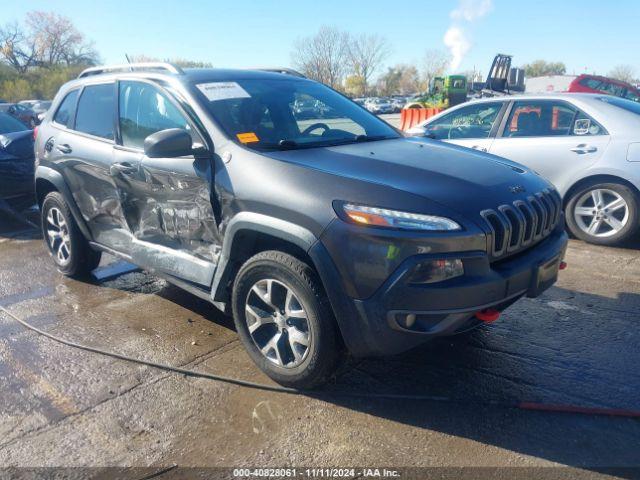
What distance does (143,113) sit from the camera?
12.8 feet

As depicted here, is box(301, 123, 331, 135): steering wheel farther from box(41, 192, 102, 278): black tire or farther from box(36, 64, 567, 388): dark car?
box(41, 192, 102, 278): black tire

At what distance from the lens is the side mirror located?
3.15m

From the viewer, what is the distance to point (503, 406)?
2.89 m

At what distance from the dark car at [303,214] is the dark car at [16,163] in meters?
3.23

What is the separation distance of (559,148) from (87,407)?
5180 mm

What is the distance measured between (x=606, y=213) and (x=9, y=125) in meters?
7.81

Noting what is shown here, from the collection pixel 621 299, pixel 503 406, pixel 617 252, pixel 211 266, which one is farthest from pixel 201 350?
pixel 617 252

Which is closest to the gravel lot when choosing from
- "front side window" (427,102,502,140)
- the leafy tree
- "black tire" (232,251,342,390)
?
"black tire" (232,251,342,390)

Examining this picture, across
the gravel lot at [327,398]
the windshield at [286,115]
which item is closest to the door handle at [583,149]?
the gravel lot at [327,398]

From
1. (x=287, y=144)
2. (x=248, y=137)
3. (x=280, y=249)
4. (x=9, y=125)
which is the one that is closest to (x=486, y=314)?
(x=280, y=249)

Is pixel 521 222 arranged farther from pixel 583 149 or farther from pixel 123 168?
pixel 583 149

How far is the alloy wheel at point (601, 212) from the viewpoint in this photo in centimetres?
557

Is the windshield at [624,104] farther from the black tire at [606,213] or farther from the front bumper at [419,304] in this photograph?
the front bumper at [419,304]

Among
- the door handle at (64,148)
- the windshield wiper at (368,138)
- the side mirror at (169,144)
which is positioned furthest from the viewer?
the door handle at (64,148)
